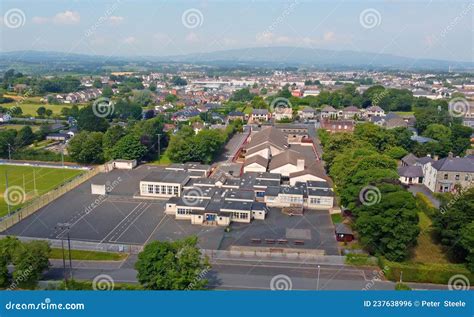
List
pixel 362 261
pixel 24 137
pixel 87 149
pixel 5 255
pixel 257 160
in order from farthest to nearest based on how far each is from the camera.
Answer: pixel 24 137, pixel 87 149, pixel 257 160, pixel 362 261, pixel 5 255

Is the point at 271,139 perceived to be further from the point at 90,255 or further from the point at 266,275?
the point at 90,255

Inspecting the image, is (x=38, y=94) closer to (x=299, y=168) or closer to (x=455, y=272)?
(x=299, y=168)

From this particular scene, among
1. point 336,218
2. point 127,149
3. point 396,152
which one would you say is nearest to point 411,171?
point 396,152

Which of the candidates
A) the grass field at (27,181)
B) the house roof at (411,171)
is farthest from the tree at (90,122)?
the house roof at (411,171)

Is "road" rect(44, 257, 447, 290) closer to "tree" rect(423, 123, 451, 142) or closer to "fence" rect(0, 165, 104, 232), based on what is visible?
"fence" rect(0, 165, 104, 232)

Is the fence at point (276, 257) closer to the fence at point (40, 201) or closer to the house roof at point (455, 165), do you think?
the fence at point (40, 201)

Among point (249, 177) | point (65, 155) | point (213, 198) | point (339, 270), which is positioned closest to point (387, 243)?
point (339, 270)

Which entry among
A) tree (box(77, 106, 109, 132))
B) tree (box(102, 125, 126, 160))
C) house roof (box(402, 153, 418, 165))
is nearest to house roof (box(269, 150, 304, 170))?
house roof (box(402, 153, 418, 165))
